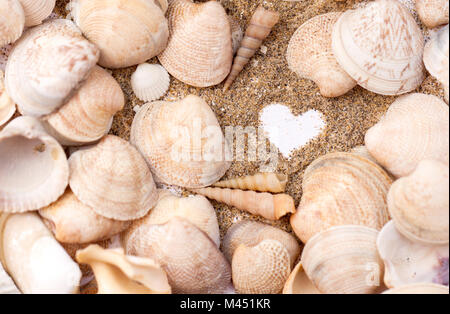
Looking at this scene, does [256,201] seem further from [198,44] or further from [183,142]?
[198,44]

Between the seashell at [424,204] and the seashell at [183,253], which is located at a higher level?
the seashell at [424,204]

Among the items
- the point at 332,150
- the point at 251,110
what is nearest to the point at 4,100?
the point at 251,110

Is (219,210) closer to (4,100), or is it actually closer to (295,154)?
(295,154)

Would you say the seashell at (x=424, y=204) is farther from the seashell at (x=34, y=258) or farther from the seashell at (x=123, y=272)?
the seashell at (x=34, y=258)

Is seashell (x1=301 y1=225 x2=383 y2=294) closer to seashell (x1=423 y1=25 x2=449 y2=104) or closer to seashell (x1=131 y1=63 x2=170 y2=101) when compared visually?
seashell (x1=423 y1=25 x2=449 y2=104)

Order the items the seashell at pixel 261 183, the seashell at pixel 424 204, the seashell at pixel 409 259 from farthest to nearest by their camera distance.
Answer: the seashell at pixel 261 183 → the seashell at pixel 409 259 → the seashell at pixel 424 204

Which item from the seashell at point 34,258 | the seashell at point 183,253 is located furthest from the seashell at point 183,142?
the seashell at point 34,258

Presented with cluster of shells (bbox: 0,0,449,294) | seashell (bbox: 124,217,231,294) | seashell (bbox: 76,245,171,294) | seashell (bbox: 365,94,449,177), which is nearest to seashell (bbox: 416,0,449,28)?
cluster of shells (bbox: 0,0,449,294)
